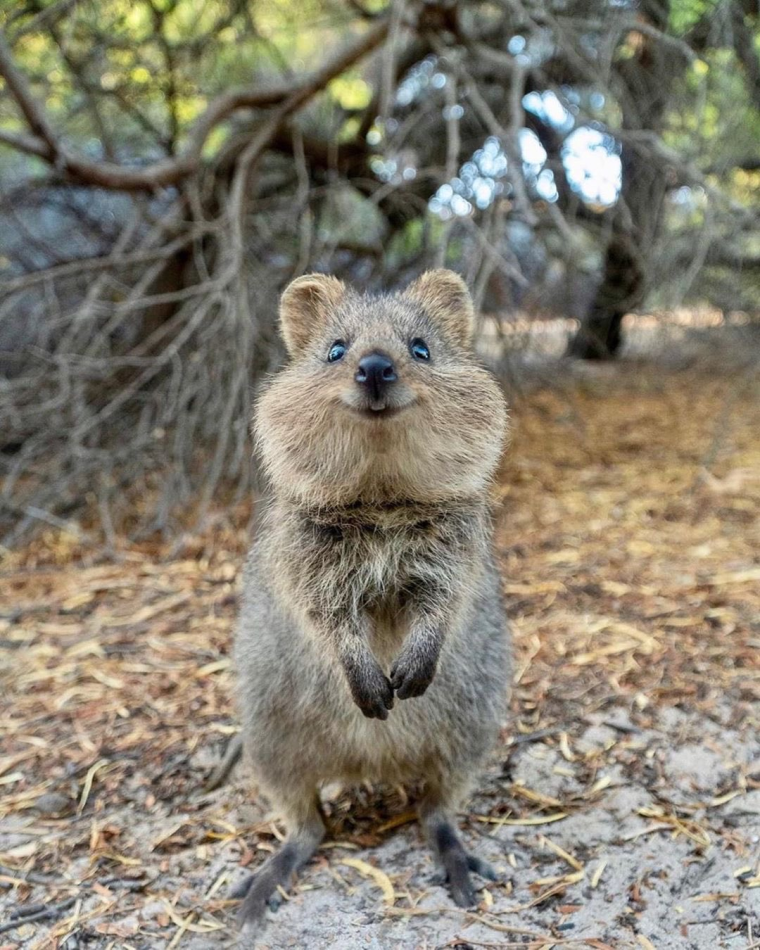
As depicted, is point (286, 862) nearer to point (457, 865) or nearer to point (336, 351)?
point (457, 865)

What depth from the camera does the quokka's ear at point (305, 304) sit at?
3002 millimetres

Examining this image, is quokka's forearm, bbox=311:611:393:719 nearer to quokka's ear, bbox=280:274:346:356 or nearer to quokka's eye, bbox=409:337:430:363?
quokka's eye, bbox=409:337:430:363

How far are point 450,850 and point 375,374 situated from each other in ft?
5.38

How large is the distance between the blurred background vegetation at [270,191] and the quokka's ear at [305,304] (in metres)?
1.41

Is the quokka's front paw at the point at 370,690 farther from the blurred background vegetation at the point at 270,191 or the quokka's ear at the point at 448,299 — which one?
the blurred background vegetation at the point at 270,191

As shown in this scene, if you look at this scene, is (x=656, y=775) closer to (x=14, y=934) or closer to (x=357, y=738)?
(x=357, y=738)

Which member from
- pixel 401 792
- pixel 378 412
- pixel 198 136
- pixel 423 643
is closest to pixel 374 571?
pixel 423 643

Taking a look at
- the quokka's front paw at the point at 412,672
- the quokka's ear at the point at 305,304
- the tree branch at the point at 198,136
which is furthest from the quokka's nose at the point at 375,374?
the tree branch at the point at 198,136

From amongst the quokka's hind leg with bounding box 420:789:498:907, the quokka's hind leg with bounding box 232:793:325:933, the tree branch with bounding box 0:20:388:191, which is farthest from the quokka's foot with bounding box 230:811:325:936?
the tree branch with bounding box 0:20:388:191

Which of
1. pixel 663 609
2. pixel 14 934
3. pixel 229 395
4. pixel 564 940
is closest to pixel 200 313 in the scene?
pixel 229 395

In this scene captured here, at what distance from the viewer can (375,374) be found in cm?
235

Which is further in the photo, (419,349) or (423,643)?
(419,349)

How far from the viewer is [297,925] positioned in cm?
268

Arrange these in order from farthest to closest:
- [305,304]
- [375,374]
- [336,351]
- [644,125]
A: [644,125] < [305,304] < [336,351] < [375,374]
